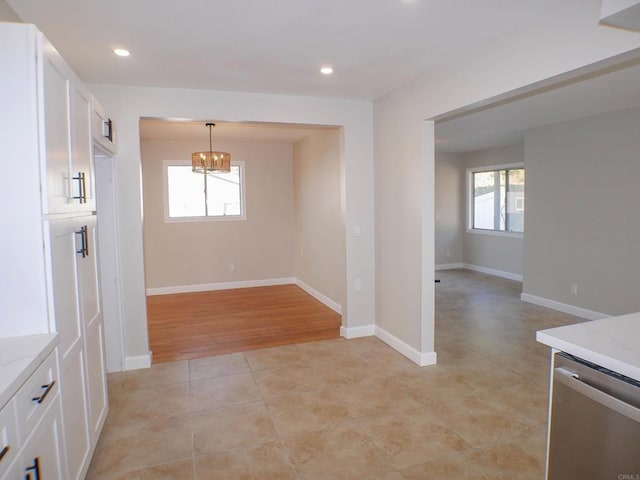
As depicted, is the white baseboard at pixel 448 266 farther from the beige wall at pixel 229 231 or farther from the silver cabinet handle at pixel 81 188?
the silver cabinet handle at pixel 81 188

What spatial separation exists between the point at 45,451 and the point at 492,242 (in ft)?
25.8

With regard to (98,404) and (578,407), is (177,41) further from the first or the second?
(578,407)

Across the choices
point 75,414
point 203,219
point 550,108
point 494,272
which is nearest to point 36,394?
point 75,414

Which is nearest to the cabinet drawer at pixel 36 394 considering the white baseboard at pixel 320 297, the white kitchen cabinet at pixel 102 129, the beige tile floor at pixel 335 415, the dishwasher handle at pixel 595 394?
the beige tile floor at pixel 335 415

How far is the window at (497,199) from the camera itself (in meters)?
7.68

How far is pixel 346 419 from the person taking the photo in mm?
2781

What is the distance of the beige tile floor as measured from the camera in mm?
2297

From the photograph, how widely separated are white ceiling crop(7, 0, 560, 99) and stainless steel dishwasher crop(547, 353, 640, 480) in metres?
1.90

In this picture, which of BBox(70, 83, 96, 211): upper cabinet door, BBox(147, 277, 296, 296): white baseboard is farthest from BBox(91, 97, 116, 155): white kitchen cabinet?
BBox(147, 277, 296, 296): white baseboard

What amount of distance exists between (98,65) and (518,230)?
23.2 ft

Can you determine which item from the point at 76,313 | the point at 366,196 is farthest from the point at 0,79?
the point at 366,196

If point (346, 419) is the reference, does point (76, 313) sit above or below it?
above

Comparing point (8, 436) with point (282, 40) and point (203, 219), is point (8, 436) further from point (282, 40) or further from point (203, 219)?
point (203, 219)

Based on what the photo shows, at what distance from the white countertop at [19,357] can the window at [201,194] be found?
5.36 meters
